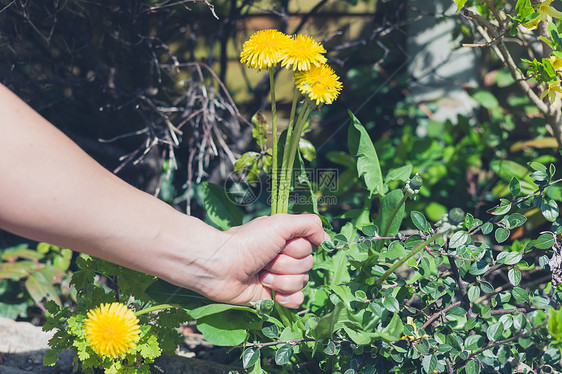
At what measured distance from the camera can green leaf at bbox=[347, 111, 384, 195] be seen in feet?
4.20

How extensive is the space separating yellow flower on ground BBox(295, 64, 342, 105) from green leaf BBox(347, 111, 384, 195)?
20cm

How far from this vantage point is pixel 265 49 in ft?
3.48

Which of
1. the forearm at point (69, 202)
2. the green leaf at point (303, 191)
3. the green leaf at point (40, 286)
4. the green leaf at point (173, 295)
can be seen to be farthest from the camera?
the green leaf at point (40, 286)

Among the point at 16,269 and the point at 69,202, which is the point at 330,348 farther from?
the point at 16,269

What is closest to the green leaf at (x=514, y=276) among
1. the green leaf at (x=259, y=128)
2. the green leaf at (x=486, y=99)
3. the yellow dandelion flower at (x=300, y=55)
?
the yellow dandelion flower at (x=300, y=55)

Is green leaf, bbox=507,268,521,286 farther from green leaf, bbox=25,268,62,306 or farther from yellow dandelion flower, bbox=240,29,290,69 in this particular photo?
green leaf, bbox=25,268,62,306

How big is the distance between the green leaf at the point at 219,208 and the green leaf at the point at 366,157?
14.4 inches

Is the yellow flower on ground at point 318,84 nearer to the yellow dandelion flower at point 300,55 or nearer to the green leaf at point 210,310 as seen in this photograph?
the yellow dandelion flower at point 300,55

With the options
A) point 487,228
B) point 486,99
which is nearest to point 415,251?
point 487,228

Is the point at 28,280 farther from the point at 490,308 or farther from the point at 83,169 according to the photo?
the point at 490,308

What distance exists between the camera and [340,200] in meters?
1.88

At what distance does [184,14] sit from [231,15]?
0.76ft

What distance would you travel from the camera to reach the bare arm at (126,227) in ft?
2.96

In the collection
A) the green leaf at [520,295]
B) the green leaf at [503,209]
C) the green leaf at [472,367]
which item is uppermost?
the green leaf at [503,209]
